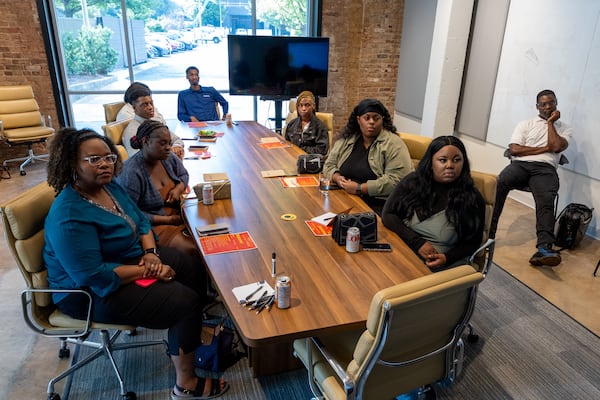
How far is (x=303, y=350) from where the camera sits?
1.78 meters

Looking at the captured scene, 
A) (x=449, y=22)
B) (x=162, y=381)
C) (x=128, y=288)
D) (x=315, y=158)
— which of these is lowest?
(x=162, y=381)

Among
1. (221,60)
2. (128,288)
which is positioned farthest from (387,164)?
(221,60)

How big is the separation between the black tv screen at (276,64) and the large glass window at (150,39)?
2.27 ft

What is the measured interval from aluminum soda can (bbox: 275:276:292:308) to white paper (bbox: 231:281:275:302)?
0.08 metres

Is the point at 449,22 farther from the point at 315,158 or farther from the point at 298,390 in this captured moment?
the point at 298,390

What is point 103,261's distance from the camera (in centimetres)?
196

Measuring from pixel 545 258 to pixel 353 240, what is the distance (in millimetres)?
2241

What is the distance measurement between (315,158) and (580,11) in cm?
301

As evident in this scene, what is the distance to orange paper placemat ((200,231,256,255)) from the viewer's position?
2.08 metres

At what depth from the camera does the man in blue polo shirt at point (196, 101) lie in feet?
18.2

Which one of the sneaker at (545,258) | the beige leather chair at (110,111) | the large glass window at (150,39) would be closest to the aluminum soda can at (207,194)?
the beige leather chair at (110,111)

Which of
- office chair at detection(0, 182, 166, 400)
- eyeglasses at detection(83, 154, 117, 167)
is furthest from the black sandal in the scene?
eyeglasses at detection(83, 154, 117, 167)

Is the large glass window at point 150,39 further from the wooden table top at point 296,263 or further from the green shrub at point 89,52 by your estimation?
the wooden table top at point 296,263

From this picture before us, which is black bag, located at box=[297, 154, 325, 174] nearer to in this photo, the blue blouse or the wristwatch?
the wristwatch
